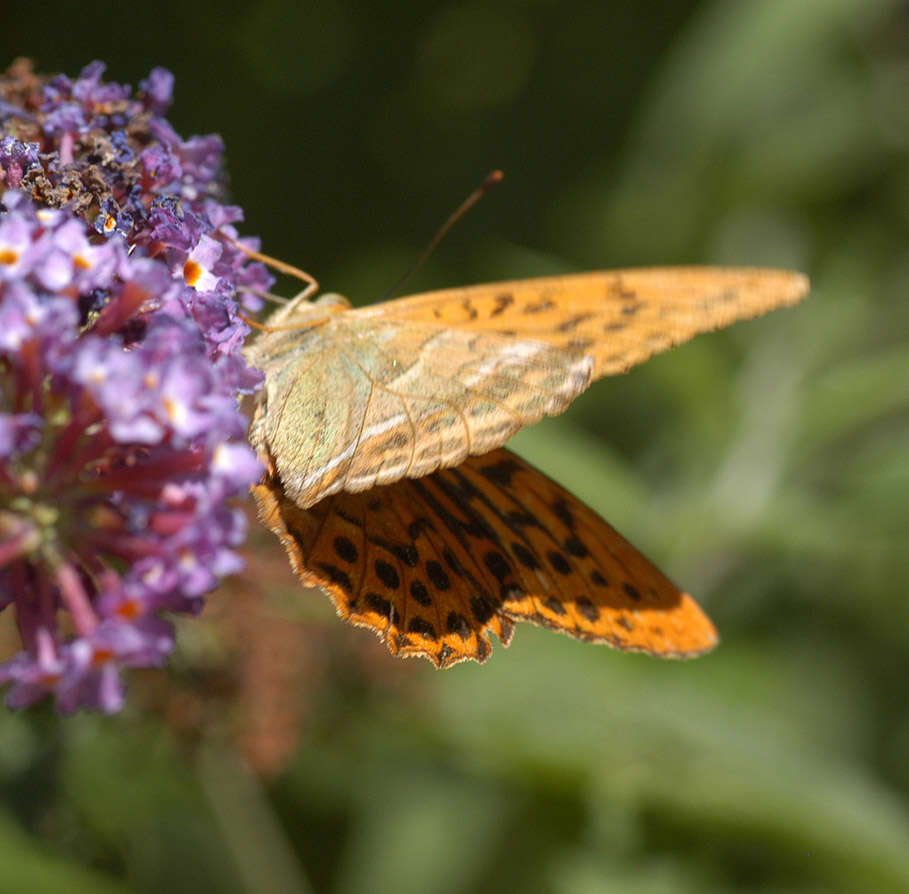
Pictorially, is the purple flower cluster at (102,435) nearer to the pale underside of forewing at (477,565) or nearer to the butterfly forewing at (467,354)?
the butterfly forewing at (467,354)

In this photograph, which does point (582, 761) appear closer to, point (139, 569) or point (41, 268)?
point (139, 569)

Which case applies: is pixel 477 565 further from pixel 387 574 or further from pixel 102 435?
pixel 102 435

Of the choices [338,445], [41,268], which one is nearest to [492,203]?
[338,445]

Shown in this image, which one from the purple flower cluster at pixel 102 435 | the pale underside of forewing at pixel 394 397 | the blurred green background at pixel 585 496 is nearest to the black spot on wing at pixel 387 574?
the pale underside of forewing at pixel 394 397

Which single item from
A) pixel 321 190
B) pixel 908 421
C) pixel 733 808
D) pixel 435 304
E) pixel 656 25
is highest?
pixel 321 190

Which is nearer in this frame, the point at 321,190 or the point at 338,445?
the point at 338,445

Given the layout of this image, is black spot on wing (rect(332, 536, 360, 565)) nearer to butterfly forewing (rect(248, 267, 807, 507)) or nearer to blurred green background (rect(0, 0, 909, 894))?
butterfly forewing (rect(248, 267, 807, 507))

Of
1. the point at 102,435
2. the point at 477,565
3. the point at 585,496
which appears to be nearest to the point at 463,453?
the point at 477,565
